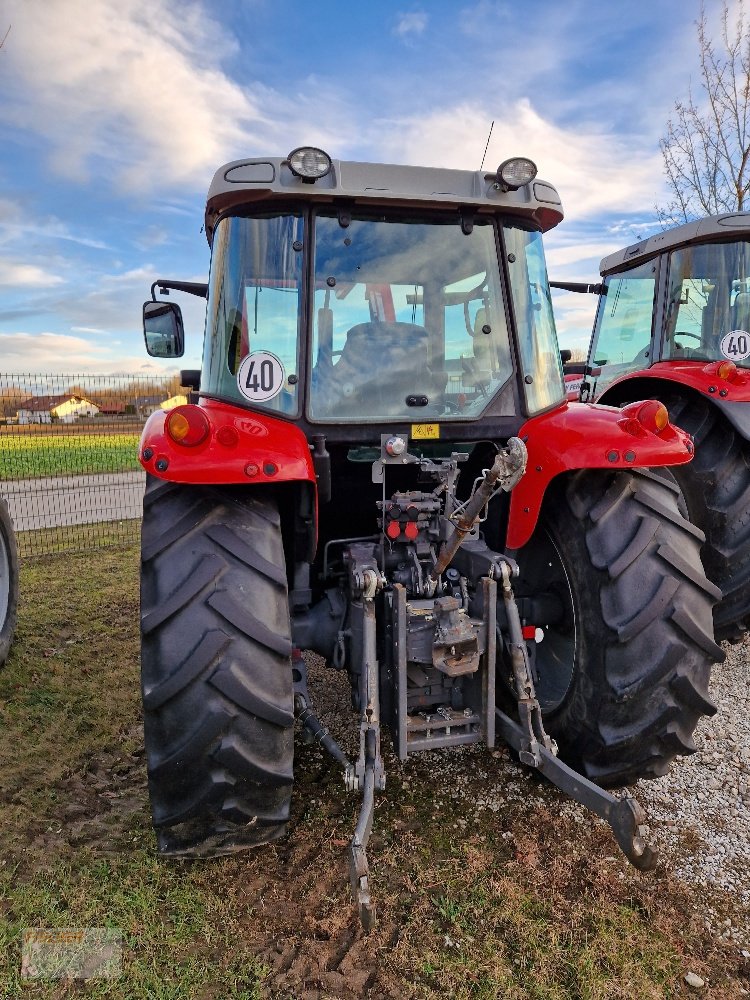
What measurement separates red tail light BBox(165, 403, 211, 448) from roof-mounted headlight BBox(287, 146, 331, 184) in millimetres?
926

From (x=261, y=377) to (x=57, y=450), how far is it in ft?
32.8

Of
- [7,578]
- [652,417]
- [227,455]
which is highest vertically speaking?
[652,417]

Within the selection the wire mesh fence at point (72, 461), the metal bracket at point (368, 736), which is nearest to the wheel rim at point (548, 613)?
the metal bracket at point (368, 736)

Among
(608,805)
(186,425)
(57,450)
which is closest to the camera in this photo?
(608,805)

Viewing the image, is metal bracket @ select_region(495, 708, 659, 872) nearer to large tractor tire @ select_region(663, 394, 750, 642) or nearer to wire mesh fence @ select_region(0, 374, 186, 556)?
large tractor tire @ select_region(663, 394, 750, 642)

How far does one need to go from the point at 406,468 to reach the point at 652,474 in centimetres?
101

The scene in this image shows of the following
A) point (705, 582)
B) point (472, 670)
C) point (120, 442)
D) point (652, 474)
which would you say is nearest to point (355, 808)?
point (472, 670)

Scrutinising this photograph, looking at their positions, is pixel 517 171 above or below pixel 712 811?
above

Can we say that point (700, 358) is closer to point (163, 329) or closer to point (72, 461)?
point (163, 329)

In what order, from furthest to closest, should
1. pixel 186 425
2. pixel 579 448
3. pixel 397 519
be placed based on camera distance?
pixel 397 519
pixel 579 448
pixel 186 425

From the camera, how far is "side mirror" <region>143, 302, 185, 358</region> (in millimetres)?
3329

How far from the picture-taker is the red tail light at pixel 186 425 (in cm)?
215

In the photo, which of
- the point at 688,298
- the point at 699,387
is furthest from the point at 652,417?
the point at 688,298

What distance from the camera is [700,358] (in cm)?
469
